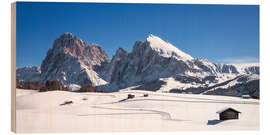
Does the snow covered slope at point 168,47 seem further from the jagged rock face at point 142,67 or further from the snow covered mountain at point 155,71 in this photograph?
the jagged rock face at point 142,67

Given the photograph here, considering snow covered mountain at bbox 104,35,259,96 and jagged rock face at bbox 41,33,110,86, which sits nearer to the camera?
jagged rock face at bbox 41,33,110,86

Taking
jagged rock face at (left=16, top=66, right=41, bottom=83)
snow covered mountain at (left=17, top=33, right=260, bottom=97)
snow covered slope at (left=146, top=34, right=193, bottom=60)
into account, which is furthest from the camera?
snow covered mountain at (left=17, top=33, right=260, bottom=97)

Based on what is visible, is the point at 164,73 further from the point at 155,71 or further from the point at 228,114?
the point at 228,114

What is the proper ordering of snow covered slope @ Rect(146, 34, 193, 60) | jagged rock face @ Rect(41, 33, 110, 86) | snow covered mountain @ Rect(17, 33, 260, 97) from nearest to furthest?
jagged rock face @ Rect(41, 33, 110, 86) → snow covered slope @ Rect(146, 34, 193, 60) → snow covered mountain @ Rect(17, 33, 260, 97)

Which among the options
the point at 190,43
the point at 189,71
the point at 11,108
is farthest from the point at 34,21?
the point at 189,71

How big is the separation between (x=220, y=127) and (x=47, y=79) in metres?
13.4

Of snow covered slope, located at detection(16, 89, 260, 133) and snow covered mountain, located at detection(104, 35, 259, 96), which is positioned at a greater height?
snow covered mountain, located at detection(104, 35, 259, 96)

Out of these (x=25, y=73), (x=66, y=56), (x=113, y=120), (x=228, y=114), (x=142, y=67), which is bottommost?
(x=113, y=120)

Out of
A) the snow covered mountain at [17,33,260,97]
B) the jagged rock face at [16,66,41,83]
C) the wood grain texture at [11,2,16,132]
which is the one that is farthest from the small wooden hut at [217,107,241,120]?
the wood grain texture at [11,2,16,132]

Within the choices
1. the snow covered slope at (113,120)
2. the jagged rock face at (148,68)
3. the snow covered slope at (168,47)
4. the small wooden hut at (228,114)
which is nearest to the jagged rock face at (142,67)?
the jagged rock face at (148,68)

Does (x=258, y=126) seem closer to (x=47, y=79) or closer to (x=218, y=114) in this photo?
(x=218, y=114)

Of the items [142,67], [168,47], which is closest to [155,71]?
[142,67]

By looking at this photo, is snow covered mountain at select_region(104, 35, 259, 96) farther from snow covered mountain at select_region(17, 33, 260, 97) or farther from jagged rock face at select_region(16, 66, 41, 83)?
jagged rock face at select_region(16, 66, 41, 83)

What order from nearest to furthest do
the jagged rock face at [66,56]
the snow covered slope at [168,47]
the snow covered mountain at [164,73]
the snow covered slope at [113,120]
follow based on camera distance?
the snow covered slope at [113,120] < the jagged rock face at [66,56] < the snow covered slope at [168,47] < the snow covered mountain at [164,73]
